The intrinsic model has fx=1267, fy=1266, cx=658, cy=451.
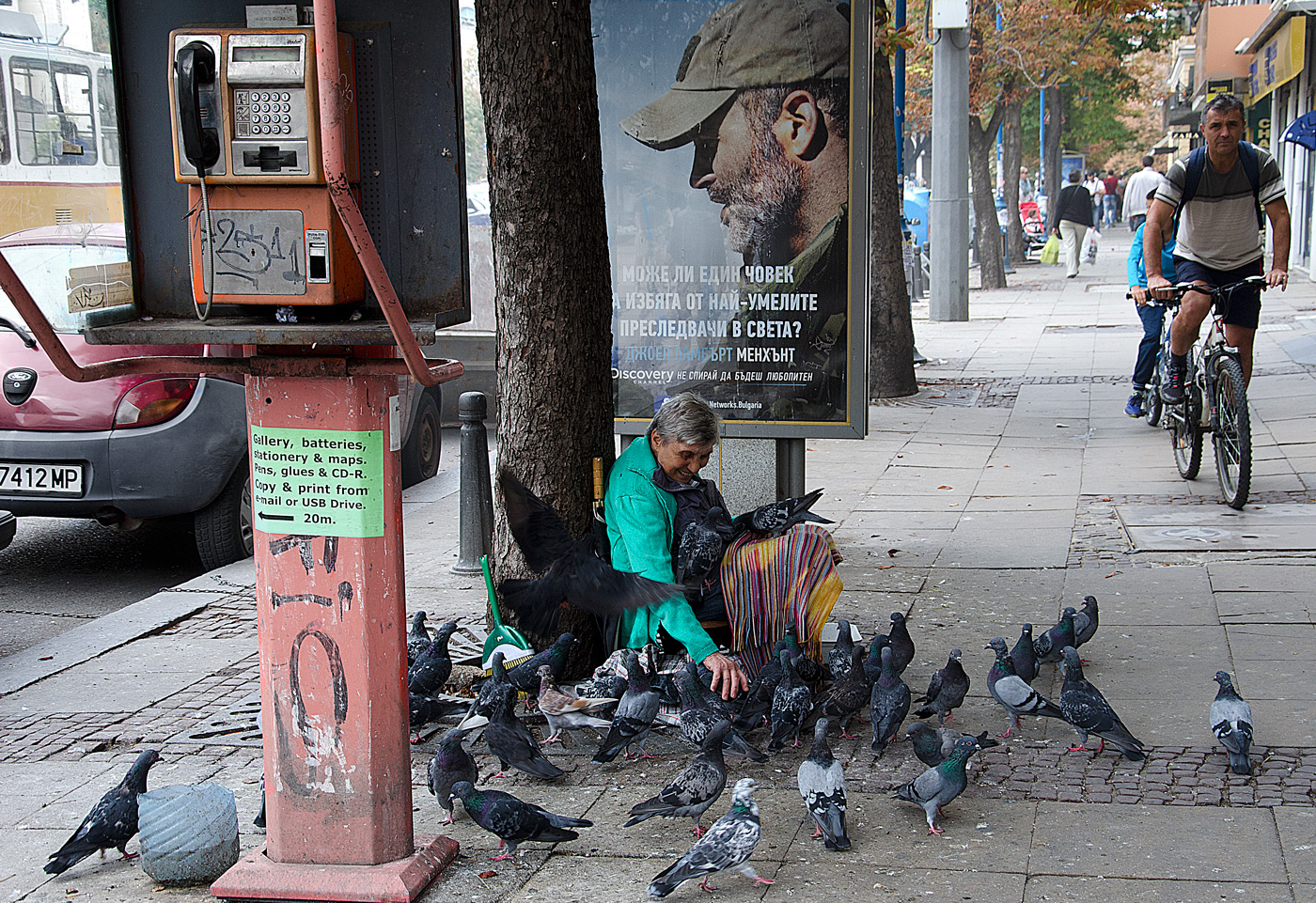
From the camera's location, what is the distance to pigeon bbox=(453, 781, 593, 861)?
12.3 ft

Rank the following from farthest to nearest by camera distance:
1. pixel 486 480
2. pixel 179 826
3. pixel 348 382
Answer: pixel 486 480
pixel 179 826
pixel 348 382

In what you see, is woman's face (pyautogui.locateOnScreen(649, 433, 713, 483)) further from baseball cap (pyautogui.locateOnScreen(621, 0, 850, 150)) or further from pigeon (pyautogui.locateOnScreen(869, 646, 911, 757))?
baseball cap (pyautogui.locateOnScreen(621, 0, 850, 150))

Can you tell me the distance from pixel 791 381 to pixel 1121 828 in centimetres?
330

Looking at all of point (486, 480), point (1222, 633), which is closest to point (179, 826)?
point (486, 480)

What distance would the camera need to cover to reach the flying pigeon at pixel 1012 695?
452 cm

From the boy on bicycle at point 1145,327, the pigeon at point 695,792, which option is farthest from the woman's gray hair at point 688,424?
the boy on bicycle at point 1145,327

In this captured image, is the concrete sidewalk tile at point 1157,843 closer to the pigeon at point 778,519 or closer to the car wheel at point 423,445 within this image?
the pigeon at point 778,519

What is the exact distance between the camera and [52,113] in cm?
960

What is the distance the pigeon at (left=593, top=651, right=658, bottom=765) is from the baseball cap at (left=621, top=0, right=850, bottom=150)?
129 inches

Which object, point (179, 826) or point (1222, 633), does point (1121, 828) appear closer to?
point (1222, 633)

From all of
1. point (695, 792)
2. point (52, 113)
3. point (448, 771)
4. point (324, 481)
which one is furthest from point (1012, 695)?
point (52, 113)

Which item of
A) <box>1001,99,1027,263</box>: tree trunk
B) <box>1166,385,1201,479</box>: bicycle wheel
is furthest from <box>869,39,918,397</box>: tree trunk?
<box>1001,99,1027,263</box>: tree trunk

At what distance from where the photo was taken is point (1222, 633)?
18.3 ft

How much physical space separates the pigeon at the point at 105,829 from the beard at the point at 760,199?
13.2 ft
